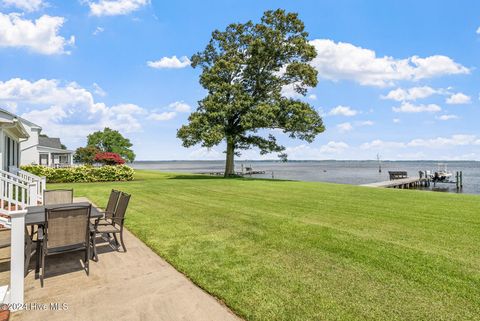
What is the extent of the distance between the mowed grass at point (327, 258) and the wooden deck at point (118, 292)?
0.27m

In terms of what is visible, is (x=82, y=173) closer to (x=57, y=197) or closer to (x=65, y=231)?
(x=57, y=197)

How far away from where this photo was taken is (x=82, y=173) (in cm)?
2044

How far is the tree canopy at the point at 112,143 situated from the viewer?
60781 millimetres

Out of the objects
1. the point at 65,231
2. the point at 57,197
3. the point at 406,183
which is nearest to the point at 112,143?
the point at 406,183

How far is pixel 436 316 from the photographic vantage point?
3.17 metres

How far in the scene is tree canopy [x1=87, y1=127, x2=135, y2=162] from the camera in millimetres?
60781

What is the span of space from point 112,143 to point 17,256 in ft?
209

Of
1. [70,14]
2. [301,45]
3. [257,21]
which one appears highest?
[257,21]

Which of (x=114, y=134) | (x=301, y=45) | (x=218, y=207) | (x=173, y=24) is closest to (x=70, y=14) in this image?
(x=173, y=24)

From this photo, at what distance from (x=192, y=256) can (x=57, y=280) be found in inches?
83.6

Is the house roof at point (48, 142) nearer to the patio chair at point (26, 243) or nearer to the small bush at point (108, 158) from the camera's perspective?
the small bush at point (108, 158)

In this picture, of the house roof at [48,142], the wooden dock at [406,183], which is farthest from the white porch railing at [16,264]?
the house roof at [48,142]

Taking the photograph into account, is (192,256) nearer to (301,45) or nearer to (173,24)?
(173,24)

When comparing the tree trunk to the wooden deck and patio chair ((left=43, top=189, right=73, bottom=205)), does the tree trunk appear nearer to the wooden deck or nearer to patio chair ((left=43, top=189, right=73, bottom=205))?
patio chair ((left=43, top=189, right=73, bottom=205))
